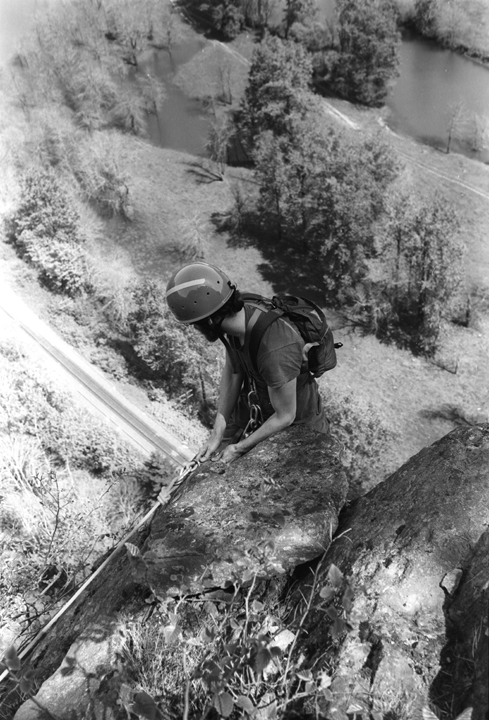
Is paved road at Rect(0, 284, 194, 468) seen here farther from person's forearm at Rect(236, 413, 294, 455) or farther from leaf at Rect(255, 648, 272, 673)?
leaf at Rect(255, 648, 272, 673)

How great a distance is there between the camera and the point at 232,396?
486 cm

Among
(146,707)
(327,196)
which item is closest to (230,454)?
(146,707)

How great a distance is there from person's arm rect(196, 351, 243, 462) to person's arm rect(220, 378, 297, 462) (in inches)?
10.0

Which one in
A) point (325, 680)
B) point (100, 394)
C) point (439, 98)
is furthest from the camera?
point (439, 98)

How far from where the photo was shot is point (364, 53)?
3694 centimetres

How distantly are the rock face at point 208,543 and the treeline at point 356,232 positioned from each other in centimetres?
2476

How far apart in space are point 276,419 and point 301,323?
76 centimetres

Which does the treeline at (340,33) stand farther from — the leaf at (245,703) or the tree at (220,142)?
the leaf at (245,703)

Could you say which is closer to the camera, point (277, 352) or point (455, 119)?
point (277, 352)

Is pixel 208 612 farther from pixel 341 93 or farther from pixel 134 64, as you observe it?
pixel 134 64

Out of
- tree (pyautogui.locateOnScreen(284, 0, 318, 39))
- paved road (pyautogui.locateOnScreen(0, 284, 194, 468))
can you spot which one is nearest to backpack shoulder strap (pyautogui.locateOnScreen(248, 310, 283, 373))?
paved road (pyautogui.locateOnScreen(0, 284, 194, 468))

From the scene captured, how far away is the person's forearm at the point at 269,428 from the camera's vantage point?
4305 mm

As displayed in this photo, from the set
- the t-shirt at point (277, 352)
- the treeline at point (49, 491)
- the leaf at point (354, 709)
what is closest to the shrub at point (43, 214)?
the treeline at point (49, 491)

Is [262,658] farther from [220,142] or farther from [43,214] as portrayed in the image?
[220,142]
